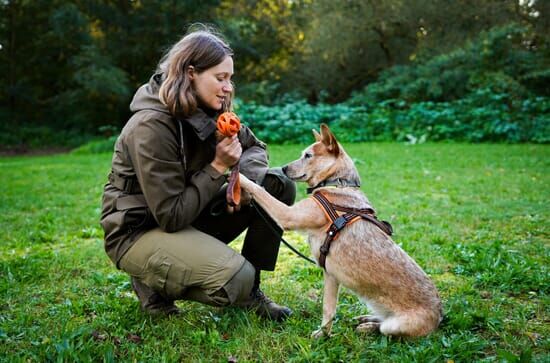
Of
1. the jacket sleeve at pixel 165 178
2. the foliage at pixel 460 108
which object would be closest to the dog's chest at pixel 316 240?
the jacket sleeve at pixel 165 178

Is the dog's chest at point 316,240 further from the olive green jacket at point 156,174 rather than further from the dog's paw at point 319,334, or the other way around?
the olive green jacket at point 156,174

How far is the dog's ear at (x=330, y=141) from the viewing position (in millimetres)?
3441

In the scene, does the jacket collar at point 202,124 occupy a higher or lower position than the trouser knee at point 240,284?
higher

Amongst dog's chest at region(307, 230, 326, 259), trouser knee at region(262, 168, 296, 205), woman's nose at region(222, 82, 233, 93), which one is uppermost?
woman's nose at region(222, 82, 233, 93)

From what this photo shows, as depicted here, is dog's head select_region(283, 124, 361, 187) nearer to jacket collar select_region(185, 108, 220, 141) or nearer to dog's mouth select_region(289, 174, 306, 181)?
dog's mouth select_region(289, 174, 306, 181)

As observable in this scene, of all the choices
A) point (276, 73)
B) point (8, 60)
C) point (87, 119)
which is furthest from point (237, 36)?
point (8, 60)

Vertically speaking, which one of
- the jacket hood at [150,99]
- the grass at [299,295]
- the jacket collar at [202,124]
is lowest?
the grass at [299,295]

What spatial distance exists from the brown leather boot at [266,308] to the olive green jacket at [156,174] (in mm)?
805

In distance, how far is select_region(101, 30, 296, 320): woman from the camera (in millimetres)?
2906

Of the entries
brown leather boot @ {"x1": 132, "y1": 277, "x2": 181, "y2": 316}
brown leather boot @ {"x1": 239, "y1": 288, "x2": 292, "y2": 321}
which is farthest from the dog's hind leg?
brown leather boot @ {"x1": 132, "y1": 277, "x2": 181, "y2": 316}

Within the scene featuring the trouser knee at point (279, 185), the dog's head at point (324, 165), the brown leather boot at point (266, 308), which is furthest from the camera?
the trouser knee at point (279, 185)

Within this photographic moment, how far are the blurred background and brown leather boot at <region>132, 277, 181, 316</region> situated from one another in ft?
38.2

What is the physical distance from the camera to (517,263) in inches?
165

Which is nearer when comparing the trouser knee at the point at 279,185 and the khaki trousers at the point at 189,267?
the khaki trousers at the point at 189,267
